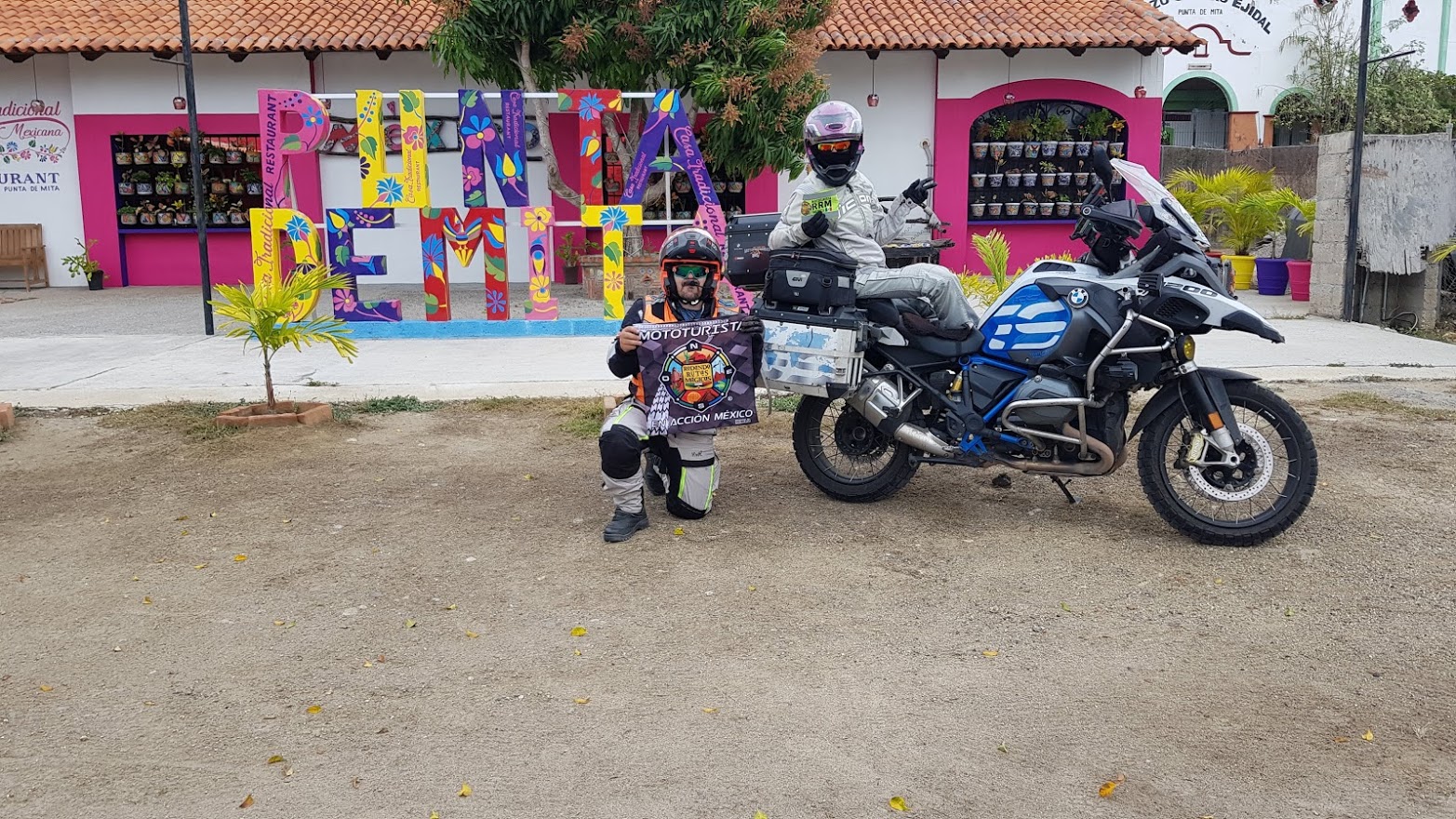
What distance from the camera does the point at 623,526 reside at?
527 cm

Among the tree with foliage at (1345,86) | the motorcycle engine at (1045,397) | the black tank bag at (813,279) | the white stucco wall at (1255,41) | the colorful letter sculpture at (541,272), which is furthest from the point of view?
the white stucco wall at (1255,41)

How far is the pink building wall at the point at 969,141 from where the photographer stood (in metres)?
17.4

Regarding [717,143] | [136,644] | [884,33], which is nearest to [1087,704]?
[136,644]

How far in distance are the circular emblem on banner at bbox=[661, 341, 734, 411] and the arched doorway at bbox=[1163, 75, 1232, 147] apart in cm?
2519

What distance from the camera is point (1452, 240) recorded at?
457 inches

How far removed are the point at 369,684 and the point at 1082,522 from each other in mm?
3127

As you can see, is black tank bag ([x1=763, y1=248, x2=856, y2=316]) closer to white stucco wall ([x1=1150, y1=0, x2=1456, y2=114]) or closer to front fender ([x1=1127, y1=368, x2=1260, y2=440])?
front fender ([x1=1127, y1=368, x2=1260, y2=440])

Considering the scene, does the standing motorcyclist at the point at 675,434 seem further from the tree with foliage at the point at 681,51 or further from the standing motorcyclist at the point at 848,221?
the tree with foliage at the point at 681,51

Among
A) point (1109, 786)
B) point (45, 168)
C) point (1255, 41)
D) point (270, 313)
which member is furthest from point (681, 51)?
point (1255, 41)

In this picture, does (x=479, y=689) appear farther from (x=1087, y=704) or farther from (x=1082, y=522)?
(x=1082, y=522)

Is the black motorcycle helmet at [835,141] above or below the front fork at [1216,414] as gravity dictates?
above

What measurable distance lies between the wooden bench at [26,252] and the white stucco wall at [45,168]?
116mm

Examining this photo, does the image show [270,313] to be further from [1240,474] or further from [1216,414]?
[1240,474]

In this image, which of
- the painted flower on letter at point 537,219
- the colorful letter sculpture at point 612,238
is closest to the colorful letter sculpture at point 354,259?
the painted flower on letter at point 537,219
